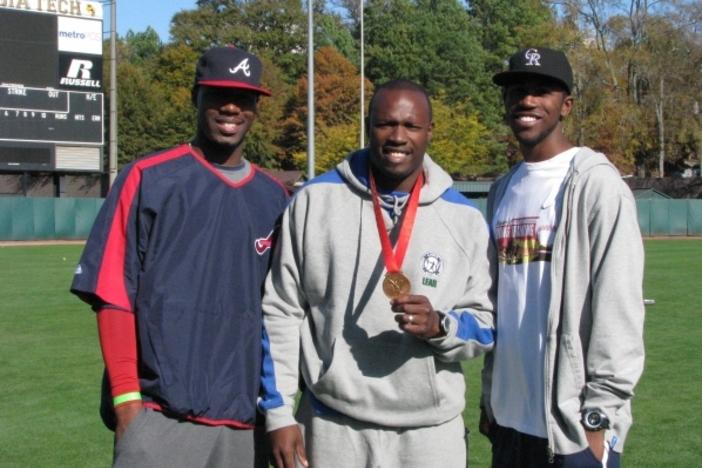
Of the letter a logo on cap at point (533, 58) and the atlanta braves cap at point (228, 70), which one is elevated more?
the letter a logo on cap at point (533, 58)

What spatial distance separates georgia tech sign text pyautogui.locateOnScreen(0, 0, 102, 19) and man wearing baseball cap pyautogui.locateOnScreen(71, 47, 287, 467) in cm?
3041

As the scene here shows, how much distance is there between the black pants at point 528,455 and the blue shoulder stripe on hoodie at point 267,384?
950mm

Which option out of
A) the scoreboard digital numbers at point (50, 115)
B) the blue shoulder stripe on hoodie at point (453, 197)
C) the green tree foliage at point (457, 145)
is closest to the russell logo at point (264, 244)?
the blue shoulder stripe on hoodie at point (453, 197)

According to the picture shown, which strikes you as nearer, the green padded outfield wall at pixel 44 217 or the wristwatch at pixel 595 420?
the wristwatch at pixel 595 420

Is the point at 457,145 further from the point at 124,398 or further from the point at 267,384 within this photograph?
the point at 124,398

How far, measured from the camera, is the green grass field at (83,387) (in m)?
6.97

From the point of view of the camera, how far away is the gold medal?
3496 mm

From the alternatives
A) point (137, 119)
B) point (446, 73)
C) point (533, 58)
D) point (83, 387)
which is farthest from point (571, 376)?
point (446, 73)

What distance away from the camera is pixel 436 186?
3783 millimetres

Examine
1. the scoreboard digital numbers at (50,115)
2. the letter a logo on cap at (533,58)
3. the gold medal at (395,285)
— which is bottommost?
the gold medal at (395,285)

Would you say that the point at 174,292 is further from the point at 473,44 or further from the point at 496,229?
the point at 473,44

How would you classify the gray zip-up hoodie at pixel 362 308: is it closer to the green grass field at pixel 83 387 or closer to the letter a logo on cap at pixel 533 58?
the letter a logo on cap at pixel 533 58

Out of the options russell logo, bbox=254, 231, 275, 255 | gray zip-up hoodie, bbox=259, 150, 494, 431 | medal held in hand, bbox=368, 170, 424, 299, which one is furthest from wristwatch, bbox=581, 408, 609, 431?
russell logo, bbox=254, 231, 275, 255

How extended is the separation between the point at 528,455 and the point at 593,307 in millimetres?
673
